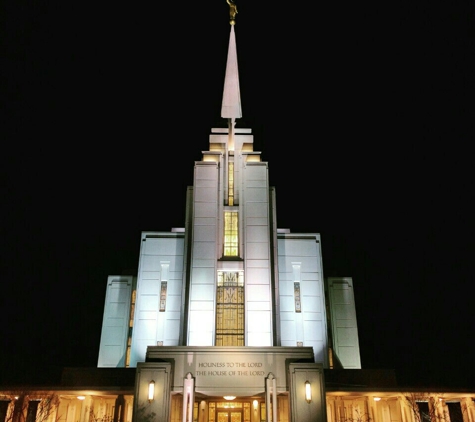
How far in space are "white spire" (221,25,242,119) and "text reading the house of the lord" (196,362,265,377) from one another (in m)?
16.9

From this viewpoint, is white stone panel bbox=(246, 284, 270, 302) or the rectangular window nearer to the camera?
the rectangular window

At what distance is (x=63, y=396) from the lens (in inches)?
951

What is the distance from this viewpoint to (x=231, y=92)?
32.2 meters

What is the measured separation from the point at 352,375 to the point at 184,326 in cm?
997

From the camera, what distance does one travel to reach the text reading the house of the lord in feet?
72.1

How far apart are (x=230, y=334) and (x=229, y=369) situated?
147 inches

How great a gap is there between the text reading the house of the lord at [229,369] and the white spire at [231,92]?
55.5 ft

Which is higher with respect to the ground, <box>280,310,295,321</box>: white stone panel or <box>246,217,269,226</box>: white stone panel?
<box>246,217,269,226</box>: white stone panel

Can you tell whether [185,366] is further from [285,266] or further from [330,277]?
[330,277]

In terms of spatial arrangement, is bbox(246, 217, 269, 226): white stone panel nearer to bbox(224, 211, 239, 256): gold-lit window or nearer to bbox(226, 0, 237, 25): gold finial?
bbox(224, 211, 239, 256): gold-lit window

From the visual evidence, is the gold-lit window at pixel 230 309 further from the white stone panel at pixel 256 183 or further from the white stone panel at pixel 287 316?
the white stone panel at pixel 256 183

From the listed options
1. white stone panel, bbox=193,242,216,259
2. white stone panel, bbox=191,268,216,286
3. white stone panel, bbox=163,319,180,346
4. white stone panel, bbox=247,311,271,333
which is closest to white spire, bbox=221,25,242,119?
white stone panel, bbox=193,242,216,259

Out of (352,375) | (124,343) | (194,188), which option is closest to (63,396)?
(124,343)

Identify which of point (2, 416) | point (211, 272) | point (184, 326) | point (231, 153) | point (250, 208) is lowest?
point (2, 416)
